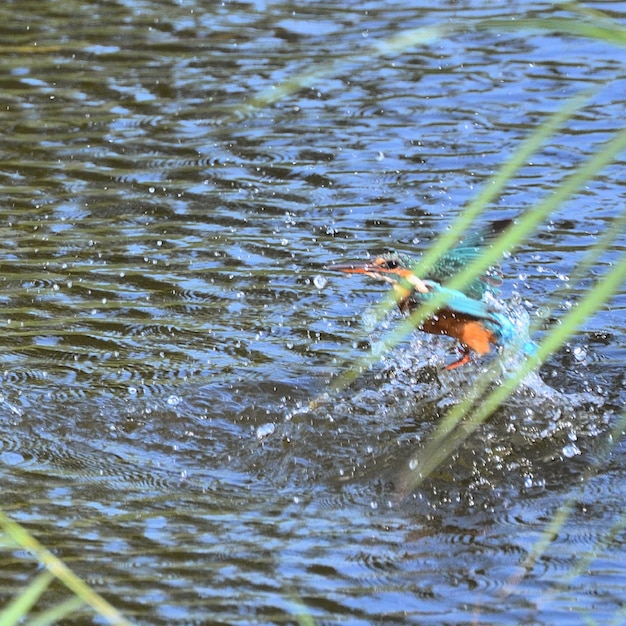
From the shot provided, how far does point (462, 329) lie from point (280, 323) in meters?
1.08

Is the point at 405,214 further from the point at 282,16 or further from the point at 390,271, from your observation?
the point at 282,16

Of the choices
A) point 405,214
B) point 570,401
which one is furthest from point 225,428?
point 405,214

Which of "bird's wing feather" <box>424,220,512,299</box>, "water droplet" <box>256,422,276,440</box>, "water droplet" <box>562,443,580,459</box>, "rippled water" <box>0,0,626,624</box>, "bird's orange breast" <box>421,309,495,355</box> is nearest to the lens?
"rippled water" <box>0,0,626,624</box>

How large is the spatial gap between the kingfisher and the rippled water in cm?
30

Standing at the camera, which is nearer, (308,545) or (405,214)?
(308,545)

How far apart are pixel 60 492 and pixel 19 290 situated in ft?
6.70

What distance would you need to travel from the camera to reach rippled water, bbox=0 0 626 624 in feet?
12.6

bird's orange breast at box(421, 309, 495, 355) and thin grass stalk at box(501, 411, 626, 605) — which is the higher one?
bird's orange breast at box(421, 309, 495, 355)

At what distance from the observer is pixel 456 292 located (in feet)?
16.5

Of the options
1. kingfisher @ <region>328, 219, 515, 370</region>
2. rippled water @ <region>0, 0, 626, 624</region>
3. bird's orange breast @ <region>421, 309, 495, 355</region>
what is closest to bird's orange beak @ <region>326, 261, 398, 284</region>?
kingfisher @ <region>328, 219, 515, 370</region>

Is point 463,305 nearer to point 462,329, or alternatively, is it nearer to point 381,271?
point 462,329

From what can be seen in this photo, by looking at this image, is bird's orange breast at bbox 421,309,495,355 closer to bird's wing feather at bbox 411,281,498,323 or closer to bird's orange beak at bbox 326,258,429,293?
bird's wing feather at bbox 411,281,498,323

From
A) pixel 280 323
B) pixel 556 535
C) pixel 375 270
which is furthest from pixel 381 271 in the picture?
pixel 556 535

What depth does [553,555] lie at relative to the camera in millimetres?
3871
